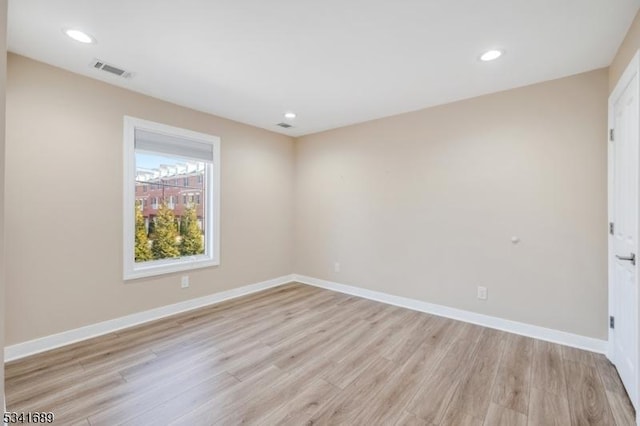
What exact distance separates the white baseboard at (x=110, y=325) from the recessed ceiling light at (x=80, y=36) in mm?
2465

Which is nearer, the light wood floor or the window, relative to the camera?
the light wood floor

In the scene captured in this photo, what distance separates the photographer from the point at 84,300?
271 cm

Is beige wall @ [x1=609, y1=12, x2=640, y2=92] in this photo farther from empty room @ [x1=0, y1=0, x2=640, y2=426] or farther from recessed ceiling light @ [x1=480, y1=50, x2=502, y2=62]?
recessed ceiling light @ [x1=480, y1=50, x2=502, y2=62]

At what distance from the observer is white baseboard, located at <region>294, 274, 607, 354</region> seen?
2.55m

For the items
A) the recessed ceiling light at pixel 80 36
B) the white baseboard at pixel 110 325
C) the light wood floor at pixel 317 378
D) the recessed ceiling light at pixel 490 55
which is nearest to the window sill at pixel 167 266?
the white baseboard at pixel 110 325

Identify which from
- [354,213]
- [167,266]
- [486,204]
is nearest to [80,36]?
[167,266]

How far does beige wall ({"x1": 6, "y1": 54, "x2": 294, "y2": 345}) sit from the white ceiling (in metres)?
0.24

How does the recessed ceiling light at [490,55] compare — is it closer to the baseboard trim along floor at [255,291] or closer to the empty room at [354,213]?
the empty room at [354,213]

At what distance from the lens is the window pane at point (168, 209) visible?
3229 mm

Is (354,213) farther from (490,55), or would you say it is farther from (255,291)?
(490,55)

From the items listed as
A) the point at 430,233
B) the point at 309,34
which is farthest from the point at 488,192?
the point at 309,34

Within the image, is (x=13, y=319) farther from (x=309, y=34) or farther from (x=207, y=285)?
(x=309, y=34)

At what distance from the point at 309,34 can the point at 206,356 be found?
2.67 m

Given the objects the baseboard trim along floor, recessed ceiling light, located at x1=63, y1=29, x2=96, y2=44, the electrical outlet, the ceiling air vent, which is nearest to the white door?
the baseboard trim along floor
